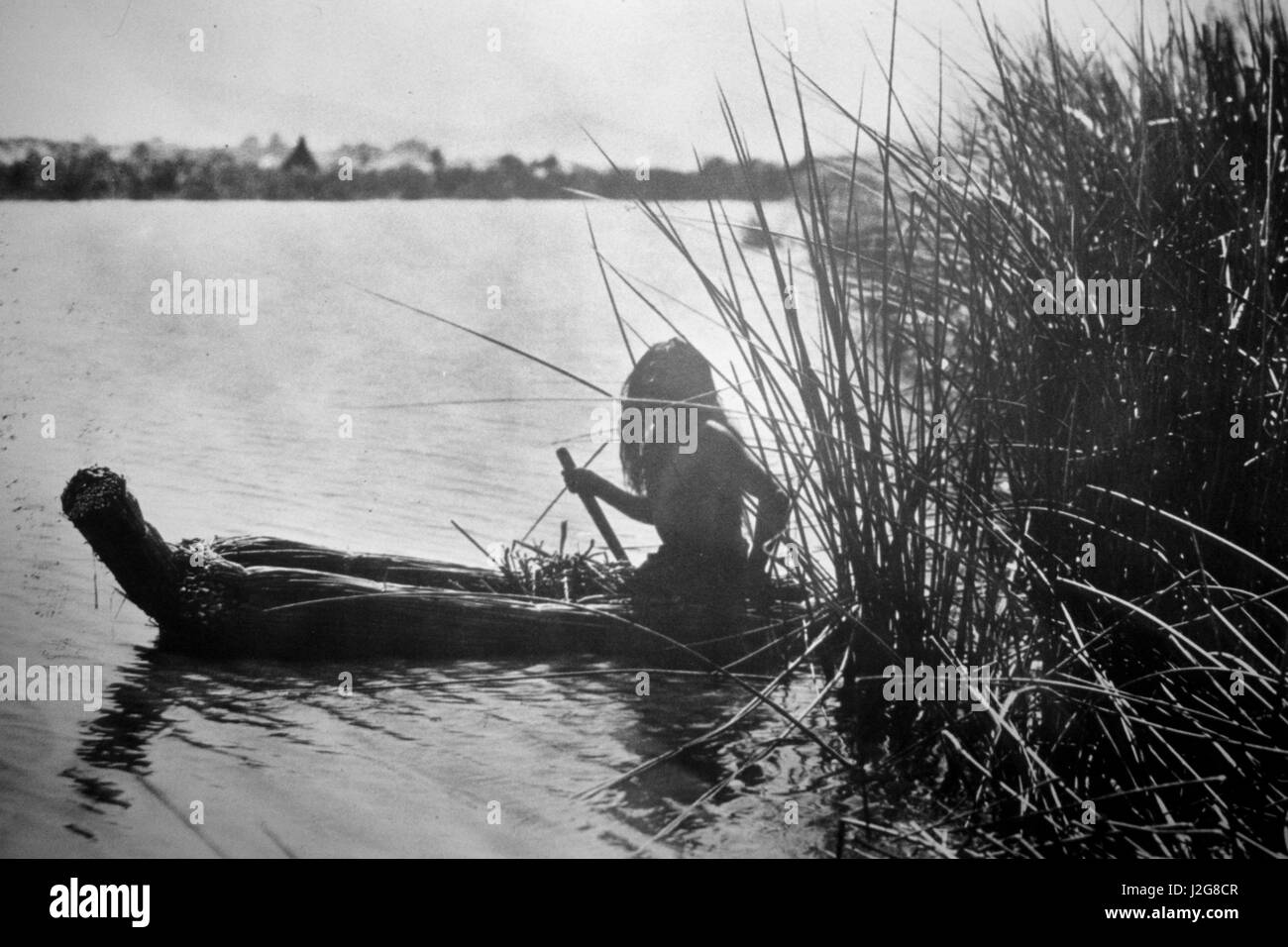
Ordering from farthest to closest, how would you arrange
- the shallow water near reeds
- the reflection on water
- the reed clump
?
the shallow water near reeds < the reflection on water < the reed clump

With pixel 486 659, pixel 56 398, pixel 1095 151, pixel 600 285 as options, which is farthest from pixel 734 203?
pixel 56 398

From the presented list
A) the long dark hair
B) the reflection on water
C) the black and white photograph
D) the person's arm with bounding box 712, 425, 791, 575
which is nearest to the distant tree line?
the black and white photograph

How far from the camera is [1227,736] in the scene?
4.78ft

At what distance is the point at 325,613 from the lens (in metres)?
1.81

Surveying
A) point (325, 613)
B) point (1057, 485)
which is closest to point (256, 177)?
Result: point (325, 613)

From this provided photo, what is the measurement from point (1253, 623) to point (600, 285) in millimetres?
1119

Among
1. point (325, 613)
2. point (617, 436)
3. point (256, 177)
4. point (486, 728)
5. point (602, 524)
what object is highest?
point (256, 177)

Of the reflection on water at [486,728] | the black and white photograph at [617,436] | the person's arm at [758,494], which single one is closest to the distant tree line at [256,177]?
the black and white photograph at [617,436]

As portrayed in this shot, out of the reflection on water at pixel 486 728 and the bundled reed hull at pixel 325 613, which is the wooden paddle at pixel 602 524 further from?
the reflection on water at pixel 486 728

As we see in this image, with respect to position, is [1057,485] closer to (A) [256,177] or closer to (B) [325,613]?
(B) [325,613]

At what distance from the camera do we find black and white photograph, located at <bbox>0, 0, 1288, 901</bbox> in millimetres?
1553

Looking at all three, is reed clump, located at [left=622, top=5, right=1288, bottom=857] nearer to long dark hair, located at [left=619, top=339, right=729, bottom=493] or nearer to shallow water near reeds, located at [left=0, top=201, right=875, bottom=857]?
long dark hair, located at [left=619, top=339, right=729, bottom=493]

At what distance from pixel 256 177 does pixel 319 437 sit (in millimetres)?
463

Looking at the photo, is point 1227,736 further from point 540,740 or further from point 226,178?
point 226,178
